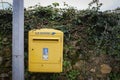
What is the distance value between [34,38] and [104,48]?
1.39 m

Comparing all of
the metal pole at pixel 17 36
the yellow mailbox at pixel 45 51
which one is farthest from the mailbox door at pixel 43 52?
the metal pole at pixel 17 36

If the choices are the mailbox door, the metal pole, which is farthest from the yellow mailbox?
the metal pole

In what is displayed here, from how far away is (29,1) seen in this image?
7543 millimetres

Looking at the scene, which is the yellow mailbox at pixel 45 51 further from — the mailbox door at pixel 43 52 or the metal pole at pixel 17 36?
the metal pole at pixel 17 36

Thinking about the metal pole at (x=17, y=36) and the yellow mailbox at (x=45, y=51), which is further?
the yellow mailbox at (x=45, y=51)

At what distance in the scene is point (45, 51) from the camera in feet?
18.6

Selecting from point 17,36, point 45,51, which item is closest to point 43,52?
point 45,51

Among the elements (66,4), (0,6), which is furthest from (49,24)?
(0,6)

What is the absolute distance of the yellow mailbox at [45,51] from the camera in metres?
5.66

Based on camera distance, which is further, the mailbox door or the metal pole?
the mailbox door

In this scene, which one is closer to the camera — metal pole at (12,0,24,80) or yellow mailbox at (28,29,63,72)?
metal pole at (12,0,24,80)

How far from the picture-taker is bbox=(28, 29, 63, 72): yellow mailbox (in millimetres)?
5660

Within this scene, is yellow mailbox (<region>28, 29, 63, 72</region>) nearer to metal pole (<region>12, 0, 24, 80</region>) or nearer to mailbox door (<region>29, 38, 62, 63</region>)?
mailbox door (<region>29, 38, 62, 63</region>)

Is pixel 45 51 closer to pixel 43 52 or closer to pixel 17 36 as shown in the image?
pixel 43 52
